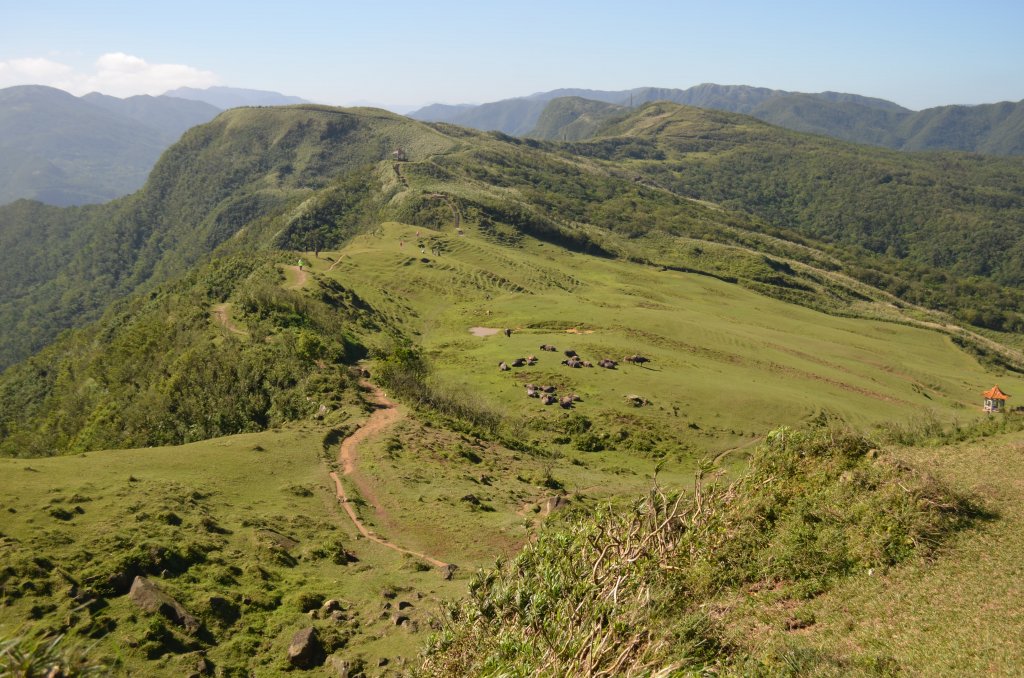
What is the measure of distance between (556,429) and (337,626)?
3105 cm

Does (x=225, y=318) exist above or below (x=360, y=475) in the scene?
above

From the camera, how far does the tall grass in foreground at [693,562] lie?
11.6 m

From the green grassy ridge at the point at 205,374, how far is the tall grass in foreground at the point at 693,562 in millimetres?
29495

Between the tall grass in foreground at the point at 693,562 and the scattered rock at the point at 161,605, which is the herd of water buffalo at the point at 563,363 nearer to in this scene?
the tall grass in foreground at the point at 693,562

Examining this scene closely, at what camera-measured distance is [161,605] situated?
17.6 m

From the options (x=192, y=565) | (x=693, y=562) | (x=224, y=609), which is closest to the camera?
(x=693, y=562)

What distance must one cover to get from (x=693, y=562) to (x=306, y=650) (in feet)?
36.3

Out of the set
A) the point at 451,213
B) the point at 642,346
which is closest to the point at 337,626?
the point at 642,346

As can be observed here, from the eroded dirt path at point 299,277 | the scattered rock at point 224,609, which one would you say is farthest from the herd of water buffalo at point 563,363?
the scattered rock at point 224,609

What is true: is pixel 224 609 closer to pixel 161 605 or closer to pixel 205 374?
pixel 161 605

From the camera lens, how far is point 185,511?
23859 mm

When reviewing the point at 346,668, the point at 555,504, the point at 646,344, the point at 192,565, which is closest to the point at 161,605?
the point at 192,565

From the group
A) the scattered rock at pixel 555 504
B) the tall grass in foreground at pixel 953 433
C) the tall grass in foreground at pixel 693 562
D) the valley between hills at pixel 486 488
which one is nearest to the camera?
the tall grass in foreground at pixel 693 562

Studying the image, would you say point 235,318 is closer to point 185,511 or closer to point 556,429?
point 556,429
